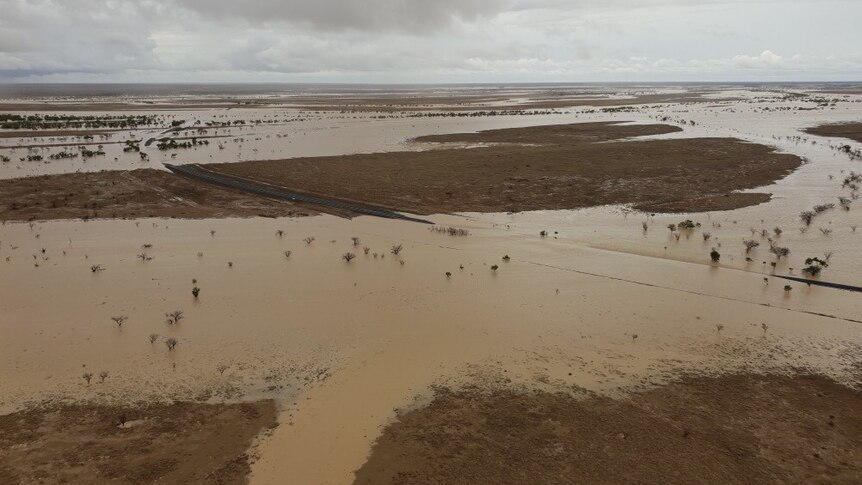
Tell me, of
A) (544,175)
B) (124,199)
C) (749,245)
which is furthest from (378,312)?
(544,175)

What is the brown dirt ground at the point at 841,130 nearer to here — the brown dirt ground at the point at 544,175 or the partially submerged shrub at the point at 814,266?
the brown dirt ground at the point at 544,175

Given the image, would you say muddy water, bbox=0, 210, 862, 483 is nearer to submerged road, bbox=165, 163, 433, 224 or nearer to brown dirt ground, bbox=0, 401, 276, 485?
brown dirt ground, bbox=0, 401, 276, 485

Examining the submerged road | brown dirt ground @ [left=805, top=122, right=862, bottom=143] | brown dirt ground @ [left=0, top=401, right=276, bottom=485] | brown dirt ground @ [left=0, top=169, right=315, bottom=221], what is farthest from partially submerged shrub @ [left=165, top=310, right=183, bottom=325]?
brown dirt ground @ [left=805, top=122, right=862, bottom=143]

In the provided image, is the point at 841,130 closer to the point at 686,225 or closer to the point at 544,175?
the point at 544,175

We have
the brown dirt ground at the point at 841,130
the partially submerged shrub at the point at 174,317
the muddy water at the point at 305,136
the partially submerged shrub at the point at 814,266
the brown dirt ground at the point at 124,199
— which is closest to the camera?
the partially submerged shrub at the point at 174,317

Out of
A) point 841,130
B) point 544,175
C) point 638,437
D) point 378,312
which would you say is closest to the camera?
point 638,437

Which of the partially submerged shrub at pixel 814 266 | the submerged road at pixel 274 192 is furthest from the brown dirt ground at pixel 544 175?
the partially submerged shrub at pixel 814 266
